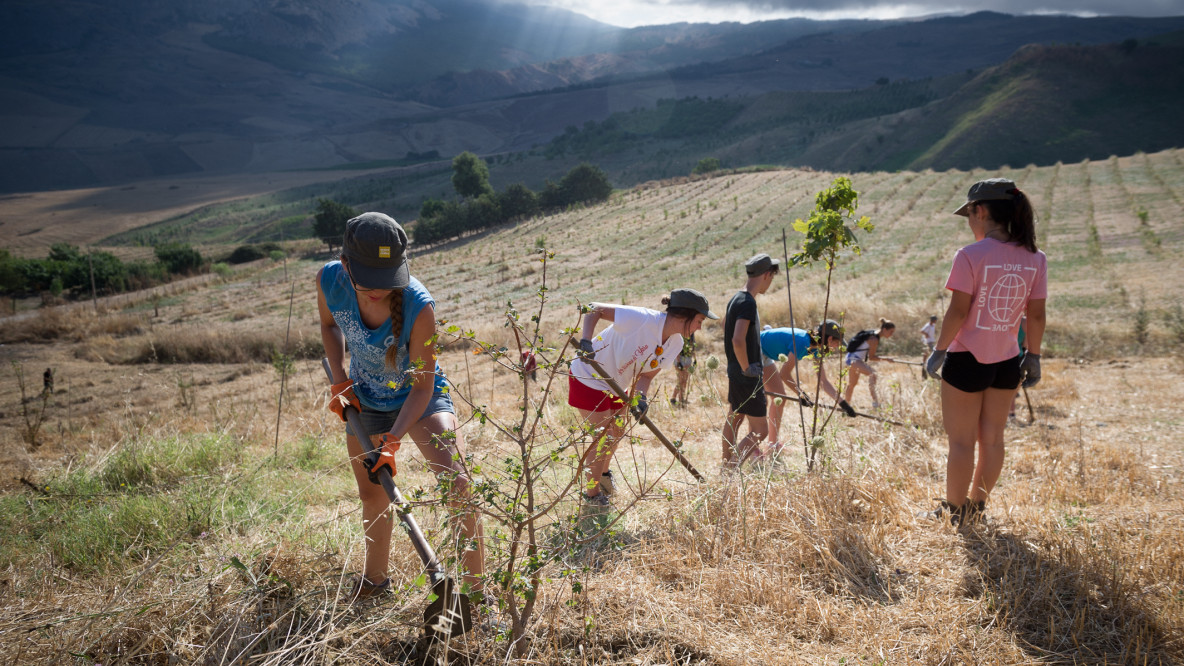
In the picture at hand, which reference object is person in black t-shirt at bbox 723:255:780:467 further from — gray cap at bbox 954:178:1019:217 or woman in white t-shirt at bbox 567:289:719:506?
gray cap at bbox 954:178:1019:217

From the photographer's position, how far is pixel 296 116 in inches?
5143

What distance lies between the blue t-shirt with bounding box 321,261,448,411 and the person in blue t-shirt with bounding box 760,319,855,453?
246cm

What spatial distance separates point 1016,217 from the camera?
2656 millimetres

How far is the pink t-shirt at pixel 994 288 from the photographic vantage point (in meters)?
2.63

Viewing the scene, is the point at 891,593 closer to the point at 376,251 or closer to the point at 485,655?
the point at 485,655

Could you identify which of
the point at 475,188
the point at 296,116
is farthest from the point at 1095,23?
the point at 296,116

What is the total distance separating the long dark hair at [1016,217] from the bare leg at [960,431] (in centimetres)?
74

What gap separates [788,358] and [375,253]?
359 centimetres

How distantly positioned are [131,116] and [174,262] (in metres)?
116

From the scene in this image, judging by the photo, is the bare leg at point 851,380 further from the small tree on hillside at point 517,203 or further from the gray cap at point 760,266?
the small tree on hillside at point 517,203

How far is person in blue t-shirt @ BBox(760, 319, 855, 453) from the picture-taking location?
405 cm

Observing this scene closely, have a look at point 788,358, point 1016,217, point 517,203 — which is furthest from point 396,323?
point 517,203

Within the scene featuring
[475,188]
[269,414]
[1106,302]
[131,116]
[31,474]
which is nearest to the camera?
[31,474]

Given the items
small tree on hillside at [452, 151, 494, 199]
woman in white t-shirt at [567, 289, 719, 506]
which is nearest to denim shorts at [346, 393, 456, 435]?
woman in white t-shirt at [567, 289, 719, 506]
